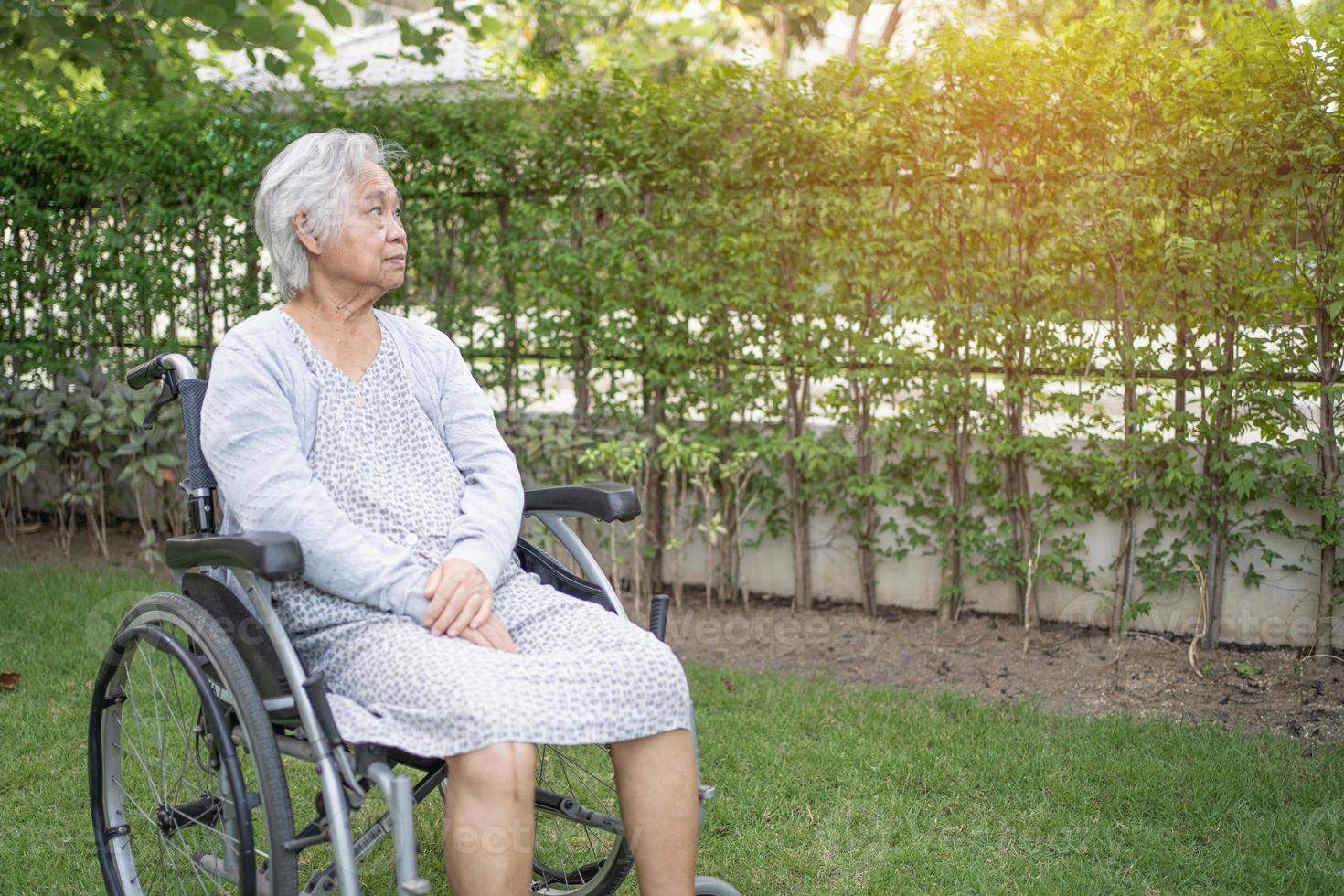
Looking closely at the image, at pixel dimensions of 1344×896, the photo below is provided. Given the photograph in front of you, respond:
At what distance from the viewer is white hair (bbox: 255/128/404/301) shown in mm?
2170

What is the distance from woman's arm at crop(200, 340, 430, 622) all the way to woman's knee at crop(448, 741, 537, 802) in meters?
0.33

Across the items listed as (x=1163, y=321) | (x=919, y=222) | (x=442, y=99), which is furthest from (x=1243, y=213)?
(x=442, y=99)

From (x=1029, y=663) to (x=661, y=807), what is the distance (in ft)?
7.83

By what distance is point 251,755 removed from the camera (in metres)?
1.79

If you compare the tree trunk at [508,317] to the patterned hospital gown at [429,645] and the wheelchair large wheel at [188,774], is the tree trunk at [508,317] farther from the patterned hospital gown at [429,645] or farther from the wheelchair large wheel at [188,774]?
the patterned hospital gown at [429,645]

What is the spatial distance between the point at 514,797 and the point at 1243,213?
3.12m

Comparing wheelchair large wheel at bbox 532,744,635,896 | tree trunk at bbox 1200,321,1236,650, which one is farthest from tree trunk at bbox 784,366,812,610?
wheelchair large wheel at bbox 532,744,635,896

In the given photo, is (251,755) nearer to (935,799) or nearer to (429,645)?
(429,645)

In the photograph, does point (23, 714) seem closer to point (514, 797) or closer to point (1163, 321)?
point (514, 797)

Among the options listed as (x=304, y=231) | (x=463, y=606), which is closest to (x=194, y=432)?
(x=304, y=231)

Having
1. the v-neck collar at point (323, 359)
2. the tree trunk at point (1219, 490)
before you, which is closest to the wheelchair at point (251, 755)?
the v-neck collar at point (323, 359)

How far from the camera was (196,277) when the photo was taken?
512 cm

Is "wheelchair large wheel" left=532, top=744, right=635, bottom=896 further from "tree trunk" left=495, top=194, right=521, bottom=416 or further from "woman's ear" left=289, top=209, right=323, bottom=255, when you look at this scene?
"tree trunk" left=495, top=194, right=521, bottom=416

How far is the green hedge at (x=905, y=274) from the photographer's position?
372 centimetres
